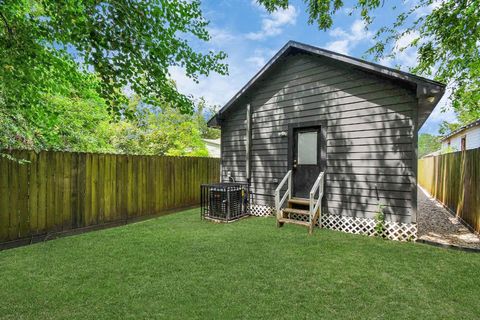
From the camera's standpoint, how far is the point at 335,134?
18.4 feet

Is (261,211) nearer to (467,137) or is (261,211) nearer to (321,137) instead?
(321,137)

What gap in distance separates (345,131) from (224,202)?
344cm

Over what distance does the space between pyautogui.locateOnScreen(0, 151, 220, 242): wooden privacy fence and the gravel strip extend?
6405 mm

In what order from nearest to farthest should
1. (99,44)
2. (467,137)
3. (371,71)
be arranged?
(99,44) → (371,71) → (467,137)

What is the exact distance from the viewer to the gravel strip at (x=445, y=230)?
14.5ft

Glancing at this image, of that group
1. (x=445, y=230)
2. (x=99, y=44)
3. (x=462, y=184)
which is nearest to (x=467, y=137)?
(x=462, y=184)

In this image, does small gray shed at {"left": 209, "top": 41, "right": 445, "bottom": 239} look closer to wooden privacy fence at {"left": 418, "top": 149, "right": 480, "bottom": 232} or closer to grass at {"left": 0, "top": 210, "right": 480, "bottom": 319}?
grass at {"left": 0, "top": 210, "right": 480, "bottom": 319}

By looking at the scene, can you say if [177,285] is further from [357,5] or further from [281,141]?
[357,5]

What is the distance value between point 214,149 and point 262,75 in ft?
48.6

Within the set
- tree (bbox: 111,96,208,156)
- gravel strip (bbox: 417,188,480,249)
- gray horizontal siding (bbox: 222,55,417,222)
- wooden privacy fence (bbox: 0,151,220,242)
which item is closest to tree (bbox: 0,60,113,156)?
wooden privacy fence (bbox: 0,151,220,242)

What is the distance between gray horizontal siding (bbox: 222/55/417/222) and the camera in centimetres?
475

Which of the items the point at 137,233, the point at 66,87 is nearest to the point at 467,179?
the point at 137,233

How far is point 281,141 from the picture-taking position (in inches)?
263

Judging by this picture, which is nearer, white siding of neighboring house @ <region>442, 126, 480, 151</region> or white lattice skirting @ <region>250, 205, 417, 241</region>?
white lattice skirting @ <region>250, 205, 417, 241</region>
